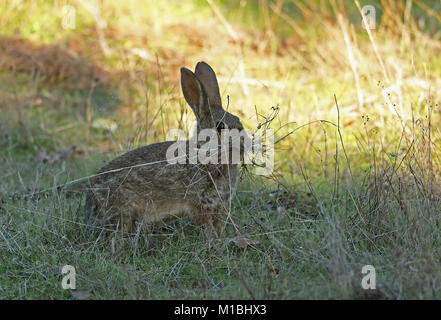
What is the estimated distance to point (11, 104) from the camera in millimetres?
7219

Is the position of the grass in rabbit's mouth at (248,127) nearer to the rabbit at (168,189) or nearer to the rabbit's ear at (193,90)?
the rabbit at (168,189)

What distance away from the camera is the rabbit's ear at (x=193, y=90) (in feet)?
14.0

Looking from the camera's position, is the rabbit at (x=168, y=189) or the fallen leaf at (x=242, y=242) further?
the rabbit at (x=168, y=189)

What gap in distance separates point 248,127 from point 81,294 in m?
3.13

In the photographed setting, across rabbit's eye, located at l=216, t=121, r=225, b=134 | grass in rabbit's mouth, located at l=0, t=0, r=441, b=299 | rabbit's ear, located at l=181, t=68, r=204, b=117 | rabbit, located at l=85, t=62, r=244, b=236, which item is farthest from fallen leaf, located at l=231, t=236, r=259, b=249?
rabbit's ear, located at l=181, t=68, r=204, b=117

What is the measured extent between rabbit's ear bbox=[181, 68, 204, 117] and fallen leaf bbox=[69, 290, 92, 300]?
1498mm

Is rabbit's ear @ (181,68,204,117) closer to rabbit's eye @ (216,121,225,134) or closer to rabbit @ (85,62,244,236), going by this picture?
rabbit @ (85,62,244,236)

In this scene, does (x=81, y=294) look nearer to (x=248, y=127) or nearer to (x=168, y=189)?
(x=168, y=189)

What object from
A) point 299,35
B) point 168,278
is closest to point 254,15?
point 299,35

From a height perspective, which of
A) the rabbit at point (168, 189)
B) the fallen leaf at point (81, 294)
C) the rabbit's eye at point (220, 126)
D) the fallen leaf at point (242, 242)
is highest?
the rabbit's eye at point (220, 126)

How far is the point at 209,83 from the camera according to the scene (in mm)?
4539

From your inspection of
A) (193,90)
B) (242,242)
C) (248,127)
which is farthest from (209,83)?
(248,127)

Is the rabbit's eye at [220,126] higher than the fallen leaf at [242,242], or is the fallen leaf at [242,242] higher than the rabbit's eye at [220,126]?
the rabbit's eye at [220,126]

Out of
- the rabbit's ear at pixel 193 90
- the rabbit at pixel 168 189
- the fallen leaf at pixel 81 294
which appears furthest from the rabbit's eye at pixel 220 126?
the fallen leaf at pixel 81 294
